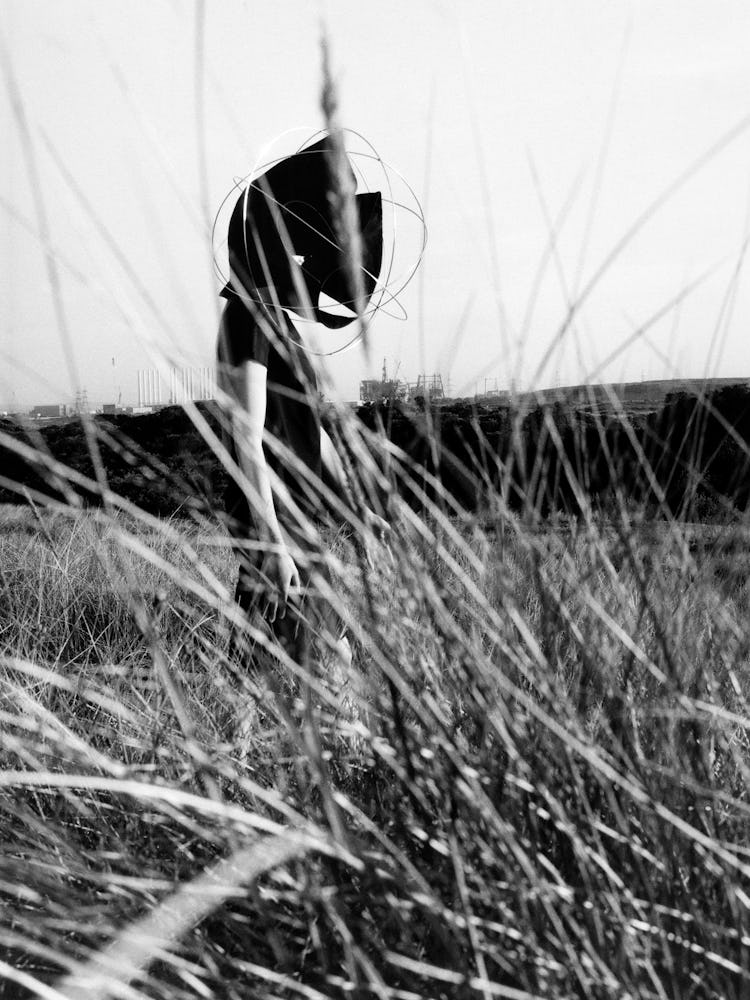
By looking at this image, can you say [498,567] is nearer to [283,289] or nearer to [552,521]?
[552,521]

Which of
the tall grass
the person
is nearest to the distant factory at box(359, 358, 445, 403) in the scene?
the tall grass

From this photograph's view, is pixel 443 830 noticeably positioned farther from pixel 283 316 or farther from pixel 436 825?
pixel 283 316

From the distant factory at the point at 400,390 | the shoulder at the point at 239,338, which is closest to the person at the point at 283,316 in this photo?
the shoulder at the point at 239,338

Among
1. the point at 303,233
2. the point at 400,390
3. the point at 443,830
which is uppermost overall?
the point at 303,233

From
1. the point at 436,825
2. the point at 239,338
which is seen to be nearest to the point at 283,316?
the point at 239,338

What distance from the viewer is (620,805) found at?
90 centimetres

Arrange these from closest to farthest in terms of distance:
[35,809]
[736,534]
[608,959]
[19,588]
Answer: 1. [608,959]
2. [736,534]
3. [35,809]
4. [19,588]

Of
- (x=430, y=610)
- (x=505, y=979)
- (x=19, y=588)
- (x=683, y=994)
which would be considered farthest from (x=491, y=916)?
(x=19, y=588)

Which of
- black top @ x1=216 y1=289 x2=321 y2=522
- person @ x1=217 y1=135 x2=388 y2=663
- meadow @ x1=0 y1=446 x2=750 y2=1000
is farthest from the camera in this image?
black top @ x1=216 y1=289 x2=321 y2=522

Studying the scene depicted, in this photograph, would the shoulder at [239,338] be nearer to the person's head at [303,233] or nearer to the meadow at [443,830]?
the person's head at [303,233]

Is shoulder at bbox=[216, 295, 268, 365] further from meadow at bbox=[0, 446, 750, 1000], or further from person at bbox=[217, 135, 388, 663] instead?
meadow at bbox=[0, 446, 750, 1000]

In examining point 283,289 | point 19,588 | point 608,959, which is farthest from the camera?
point 19,588

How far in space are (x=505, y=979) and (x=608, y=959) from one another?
0.46 ft

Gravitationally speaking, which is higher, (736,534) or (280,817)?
(736,534)
